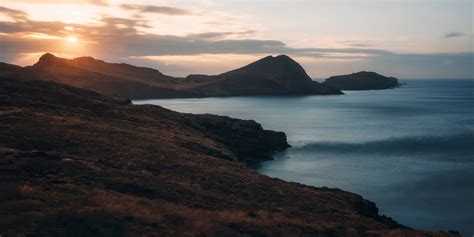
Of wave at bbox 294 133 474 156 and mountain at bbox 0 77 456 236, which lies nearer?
mountain at bbox 0 77 456 236

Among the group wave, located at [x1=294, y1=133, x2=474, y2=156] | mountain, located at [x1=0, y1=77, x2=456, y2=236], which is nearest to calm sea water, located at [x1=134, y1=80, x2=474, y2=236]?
wave, located at [x1=294, y1=133, x2=474, y2=156]

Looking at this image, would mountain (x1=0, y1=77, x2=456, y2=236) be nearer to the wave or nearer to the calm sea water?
the calm sea water

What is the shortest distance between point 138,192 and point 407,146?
3177 inches

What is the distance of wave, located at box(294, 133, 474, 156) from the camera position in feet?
309

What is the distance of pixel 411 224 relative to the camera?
46312 millimetres

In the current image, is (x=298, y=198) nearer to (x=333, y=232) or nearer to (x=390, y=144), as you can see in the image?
(x=333, y=232)

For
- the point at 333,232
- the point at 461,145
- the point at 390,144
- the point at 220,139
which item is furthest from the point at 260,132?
the point at 333,232

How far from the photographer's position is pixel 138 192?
33.3 metres

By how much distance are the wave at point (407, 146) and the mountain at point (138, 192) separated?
4283 cm

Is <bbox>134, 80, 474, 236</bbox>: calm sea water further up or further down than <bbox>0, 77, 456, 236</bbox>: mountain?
further down

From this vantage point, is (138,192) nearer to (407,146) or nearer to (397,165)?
(397,165)

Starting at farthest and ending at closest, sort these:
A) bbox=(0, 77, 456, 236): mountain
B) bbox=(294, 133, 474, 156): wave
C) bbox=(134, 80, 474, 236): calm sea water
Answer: bbox=(294, 133, 474, 156): wave < bbox=(134, 80, 474, 236): calm sea water < bbox=(0, 77, 456, 236): mountain

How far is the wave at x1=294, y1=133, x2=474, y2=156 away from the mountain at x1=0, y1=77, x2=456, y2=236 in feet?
141

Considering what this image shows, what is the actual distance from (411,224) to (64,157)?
3473 centimetres
